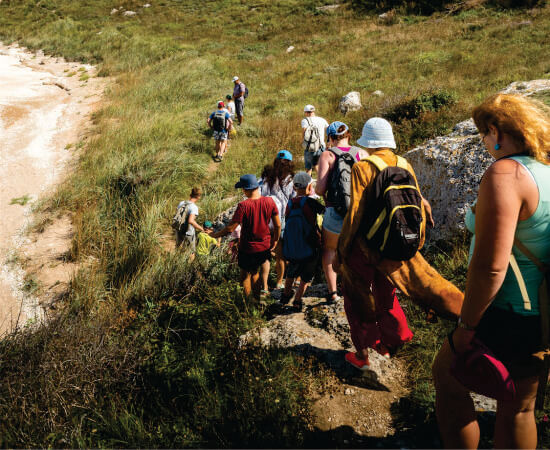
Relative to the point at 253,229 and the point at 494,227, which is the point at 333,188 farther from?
the point at 494,227

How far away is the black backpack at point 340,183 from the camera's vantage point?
11.2 ft

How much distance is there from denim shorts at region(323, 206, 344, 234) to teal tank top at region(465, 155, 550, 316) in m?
2.02

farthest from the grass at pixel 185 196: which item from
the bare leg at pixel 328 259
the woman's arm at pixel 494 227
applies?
the woman's arm at pixel 494 227

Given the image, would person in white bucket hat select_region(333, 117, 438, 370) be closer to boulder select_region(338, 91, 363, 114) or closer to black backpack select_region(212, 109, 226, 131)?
black backpack select_region(212, 109, 226, 131)

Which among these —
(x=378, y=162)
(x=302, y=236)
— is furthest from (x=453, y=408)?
(x=302, y=236)

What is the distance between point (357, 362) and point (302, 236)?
144cm

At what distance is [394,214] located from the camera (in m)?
2.25

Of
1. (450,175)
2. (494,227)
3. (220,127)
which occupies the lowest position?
(220,127)

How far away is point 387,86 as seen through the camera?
12.0m

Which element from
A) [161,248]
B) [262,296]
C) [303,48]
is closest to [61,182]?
[161,248]

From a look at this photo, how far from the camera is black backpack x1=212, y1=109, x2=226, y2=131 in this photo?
969cm

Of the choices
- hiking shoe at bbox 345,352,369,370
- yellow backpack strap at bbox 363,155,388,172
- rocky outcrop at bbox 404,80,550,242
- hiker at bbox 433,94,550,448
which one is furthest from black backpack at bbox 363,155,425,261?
rocky outcrop at bbox 404,80,550,242

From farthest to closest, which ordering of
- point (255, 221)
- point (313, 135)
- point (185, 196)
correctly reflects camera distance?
point (185, 196) → point (313, 135) → point (255, 221)

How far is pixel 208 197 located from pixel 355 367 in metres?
5.67
